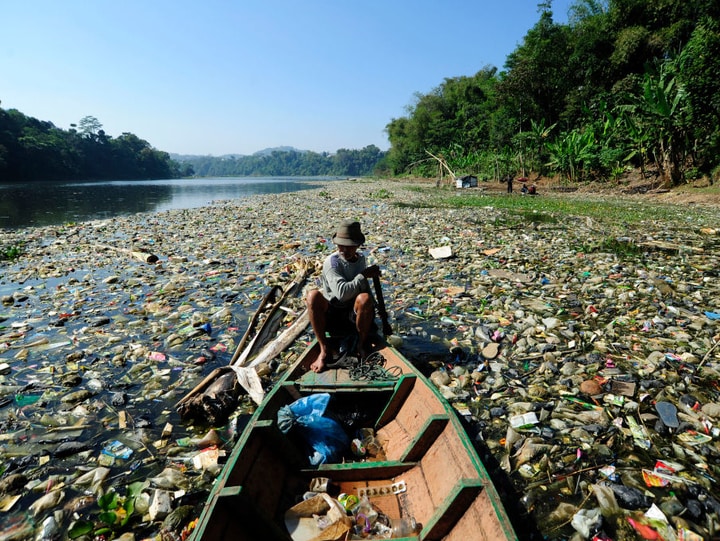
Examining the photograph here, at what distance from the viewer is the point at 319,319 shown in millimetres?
4652

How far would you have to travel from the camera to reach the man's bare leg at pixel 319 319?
456cm

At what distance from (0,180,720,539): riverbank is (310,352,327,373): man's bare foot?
117 centimetres

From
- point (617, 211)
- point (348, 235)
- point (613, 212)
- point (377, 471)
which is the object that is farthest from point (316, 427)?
point (617, 211)

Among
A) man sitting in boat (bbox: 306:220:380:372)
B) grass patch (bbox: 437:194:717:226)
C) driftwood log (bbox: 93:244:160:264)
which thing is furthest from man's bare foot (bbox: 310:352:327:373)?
grass patch (bbox: 437:194:717:226)

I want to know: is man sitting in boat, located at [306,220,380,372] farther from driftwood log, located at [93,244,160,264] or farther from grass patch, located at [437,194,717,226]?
grass patch, located at [437,194,717,226]

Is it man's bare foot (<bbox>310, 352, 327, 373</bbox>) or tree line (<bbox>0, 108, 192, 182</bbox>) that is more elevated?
tree line (<bbox>0, 108, 192, 182</bbox>)

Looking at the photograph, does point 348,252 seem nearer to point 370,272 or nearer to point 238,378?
point 370,272

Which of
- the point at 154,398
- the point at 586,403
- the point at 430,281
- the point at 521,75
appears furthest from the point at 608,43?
the point at 154,398

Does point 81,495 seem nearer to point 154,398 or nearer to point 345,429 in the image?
point 154,398

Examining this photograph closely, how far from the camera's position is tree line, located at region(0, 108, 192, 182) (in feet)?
215

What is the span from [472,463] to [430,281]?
6190mm

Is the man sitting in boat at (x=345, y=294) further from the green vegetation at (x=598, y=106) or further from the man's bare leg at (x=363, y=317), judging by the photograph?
the green vegetation at (x=598, y=106)

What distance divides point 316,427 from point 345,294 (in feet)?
5.36

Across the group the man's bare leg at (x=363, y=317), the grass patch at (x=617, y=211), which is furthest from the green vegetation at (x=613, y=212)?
the man's bare leg at (x=363, y=317)
